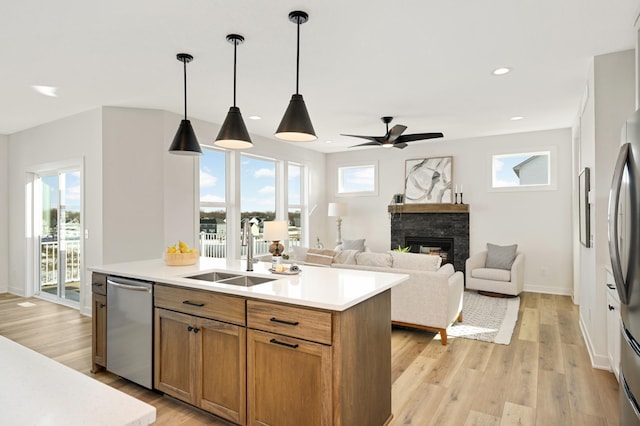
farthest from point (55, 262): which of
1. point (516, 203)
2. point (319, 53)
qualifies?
point (516, 203)

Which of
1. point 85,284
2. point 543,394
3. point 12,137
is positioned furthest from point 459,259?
point 12,137

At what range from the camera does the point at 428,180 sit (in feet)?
23.3

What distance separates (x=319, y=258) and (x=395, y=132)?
1.89m

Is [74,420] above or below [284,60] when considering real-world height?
below

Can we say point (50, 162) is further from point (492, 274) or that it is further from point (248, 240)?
point (492, 274)

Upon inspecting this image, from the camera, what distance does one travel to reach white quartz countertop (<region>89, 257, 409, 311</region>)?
199cm

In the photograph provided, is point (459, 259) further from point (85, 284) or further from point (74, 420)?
point (74, 420)

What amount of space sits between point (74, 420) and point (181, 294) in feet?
6.00

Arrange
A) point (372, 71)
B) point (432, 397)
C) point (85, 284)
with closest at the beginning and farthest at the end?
point (432, 397), point (372, 71), point (85, 284)

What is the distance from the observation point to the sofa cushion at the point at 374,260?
410 centimetres

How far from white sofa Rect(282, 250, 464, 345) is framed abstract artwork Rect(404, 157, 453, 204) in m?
2.97

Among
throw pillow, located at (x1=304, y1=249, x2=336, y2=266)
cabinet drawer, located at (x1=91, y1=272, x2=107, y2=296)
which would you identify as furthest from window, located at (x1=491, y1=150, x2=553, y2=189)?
cabinet drawer, located at (x1=91, y1=272, x2=107, y2=296)

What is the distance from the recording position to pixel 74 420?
0.75 meters

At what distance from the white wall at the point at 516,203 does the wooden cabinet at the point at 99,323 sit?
5.54m
